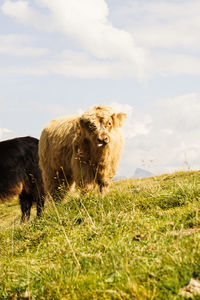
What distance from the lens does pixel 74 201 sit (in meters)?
6.18

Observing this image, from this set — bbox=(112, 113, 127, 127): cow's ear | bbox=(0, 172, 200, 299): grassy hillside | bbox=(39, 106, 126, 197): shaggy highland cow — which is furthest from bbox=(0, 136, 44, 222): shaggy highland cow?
bbox=(0, 172, 200, 299): grassy hillside

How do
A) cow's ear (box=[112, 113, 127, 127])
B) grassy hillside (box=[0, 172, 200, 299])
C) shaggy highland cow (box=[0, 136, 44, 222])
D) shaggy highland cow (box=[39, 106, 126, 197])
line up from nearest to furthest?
grassy hillside (box=[0, 172, 200, 299])
shaggy highland cow (box=[39, 106, 126, 197])
cow's ear (box=[112, 113, 127, 127])
shaggy highland cow (box=[0, 136, 44, 222])

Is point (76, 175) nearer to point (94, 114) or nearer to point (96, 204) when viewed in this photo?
point (94, 114)

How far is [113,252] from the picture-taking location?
3.58m

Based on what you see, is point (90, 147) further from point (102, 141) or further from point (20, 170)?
point (20, 170)

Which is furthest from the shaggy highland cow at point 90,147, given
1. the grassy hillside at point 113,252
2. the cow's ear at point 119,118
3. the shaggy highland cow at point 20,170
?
the grassy hillside at point 113,252

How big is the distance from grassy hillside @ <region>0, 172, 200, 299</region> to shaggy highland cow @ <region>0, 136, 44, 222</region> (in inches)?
180

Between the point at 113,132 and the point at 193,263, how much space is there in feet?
18.4

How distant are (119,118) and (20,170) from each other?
345 cm

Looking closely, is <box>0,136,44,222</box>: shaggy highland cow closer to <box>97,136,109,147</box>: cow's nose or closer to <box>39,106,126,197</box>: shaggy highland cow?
<box>39,106,126,197</box>: shaggy highland cow

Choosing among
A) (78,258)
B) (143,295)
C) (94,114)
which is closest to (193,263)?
(143,295)

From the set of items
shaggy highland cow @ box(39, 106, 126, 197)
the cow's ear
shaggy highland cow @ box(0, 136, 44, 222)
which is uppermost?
the cow's ear

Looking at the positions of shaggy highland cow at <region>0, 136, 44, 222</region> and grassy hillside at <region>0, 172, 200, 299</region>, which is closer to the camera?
grassy hillside at <region>0, 172, 200, 299</region>

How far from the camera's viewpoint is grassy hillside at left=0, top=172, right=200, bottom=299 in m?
3.06
